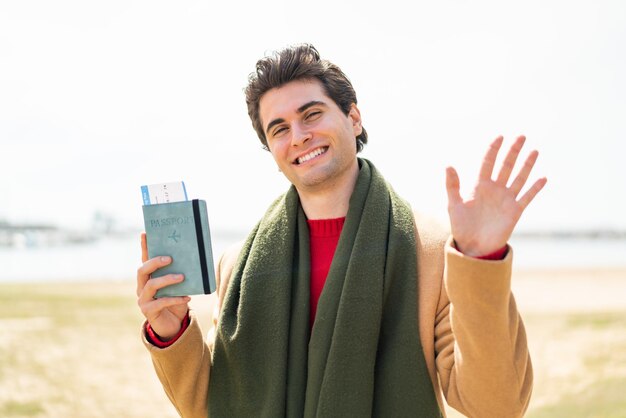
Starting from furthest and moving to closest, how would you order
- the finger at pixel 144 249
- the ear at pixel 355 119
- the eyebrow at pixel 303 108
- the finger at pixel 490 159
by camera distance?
the ear at pixel 355 119, the eyebrow at pixel 303 108, the finger at pixel 144 249, the finger at pixel 490 159

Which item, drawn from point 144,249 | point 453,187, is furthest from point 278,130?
point 453,187

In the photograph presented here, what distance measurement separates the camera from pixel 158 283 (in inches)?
75.1

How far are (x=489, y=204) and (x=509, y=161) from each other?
0.37ft

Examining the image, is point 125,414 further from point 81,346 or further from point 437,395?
point 437,395

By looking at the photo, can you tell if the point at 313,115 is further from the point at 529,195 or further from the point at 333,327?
the point at 529,195

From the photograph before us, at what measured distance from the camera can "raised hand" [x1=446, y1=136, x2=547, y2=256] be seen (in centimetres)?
161

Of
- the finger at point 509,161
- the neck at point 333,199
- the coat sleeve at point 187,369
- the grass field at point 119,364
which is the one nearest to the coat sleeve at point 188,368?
the coat sleeve at point 187,369

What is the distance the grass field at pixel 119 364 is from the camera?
5.94 m

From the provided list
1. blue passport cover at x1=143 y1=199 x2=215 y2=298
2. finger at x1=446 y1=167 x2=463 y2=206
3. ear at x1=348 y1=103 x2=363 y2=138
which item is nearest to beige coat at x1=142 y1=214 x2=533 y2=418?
finger at x1=446 y1=167 x2=463 y2=206

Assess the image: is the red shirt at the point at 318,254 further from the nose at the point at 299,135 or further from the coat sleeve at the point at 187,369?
the nose at the point at 299,135

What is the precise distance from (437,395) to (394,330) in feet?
0.77

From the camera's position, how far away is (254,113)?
2320 millimetres

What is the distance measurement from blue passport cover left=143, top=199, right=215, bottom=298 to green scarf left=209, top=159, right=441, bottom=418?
0.77ft

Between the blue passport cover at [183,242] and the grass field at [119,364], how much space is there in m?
4.10
